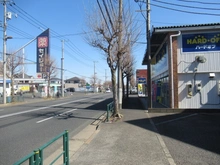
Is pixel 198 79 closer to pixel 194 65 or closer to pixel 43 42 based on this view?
pixel 194 65

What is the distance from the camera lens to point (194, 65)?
1560 centimetres

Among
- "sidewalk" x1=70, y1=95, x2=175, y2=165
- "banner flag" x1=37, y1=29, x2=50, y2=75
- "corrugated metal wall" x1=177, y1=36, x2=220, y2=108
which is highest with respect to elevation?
Answer: "banner flag" x1=37, y1=29, x2=50, y2=75

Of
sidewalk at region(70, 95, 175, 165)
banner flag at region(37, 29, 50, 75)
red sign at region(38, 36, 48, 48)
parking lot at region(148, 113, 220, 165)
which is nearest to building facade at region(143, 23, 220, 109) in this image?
parking lot at region(148, 113, 220, 165)

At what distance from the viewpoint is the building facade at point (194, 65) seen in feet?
50.6

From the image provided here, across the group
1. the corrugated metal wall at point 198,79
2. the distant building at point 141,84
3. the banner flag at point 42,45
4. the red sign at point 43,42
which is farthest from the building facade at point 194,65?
the distant building at point 141,84

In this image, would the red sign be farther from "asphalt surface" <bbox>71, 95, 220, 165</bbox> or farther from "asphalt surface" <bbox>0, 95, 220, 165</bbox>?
"asphalt surface" <bbox>71, 95, 220, 165</bbox>

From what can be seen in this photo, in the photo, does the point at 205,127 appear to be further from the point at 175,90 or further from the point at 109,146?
the point at 175,90

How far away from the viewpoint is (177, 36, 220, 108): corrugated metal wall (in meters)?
15.4

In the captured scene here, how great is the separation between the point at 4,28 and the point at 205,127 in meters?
26.8

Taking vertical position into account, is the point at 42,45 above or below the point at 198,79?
above

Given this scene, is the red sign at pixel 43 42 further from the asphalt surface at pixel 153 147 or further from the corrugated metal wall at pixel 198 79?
the asphalt surface at pixel 153 147

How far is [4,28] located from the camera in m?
29.6

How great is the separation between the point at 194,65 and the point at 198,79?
0.92m

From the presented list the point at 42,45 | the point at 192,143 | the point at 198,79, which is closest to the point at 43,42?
the point at 42,45
